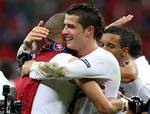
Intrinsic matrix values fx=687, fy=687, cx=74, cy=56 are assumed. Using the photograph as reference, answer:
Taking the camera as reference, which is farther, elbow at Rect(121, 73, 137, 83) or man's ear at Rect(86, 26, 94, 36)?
elbow at Rect(121, 73, 137, 83)

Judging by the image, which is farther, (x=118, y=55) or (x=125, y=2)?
(x=125, y=2)

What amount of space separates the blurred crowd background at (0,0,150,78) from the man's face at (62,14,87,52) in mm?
9027

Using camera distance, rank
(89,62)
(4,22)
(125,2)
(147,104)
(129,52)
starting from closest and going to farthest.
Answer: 1. (89,62)
2. (147,104)
3. (129,52)
4. (4,22)
5. (125,2)

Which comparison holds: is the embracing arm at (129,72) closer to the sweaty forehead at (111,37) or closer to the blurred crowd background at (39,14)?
the sweaty forehead at (111,37)

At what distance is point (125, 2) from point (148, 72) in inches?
397

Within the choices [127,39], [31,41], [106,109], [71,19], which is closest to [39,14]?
[127,39]

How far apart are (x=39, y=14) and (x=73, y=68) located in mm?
10329

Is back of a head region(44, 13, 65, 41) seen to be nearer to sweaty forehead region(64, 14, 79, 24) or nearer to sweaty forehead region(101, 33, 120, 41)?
sweaty forehead region(64, 14, 79, 24)

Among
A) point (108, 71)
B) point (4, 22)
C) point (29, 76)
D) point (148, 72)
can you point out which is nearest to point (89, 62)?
point (108, 71)

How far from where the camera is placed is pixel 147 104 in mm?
5336

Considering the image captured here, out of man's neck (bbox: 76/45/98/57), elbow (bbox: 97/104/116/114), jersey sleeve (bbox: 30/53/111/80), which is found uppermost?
man's neck (bbox: 76/45/98/57)

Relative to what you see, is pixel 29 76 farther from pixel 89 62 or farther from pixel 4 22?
pixel 4 22

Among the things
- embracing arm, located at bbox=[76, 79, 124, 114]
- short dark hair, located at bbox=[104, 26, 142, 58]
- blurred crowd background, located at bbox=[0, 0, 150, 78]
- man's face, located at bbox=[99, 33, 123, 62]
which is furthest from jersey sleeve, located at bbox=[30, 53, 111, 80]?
blurred crowd background, located at bbox=[0, 0, 150, 78]

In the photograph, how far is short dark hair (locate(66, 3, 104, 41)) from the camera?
4.96 meters
